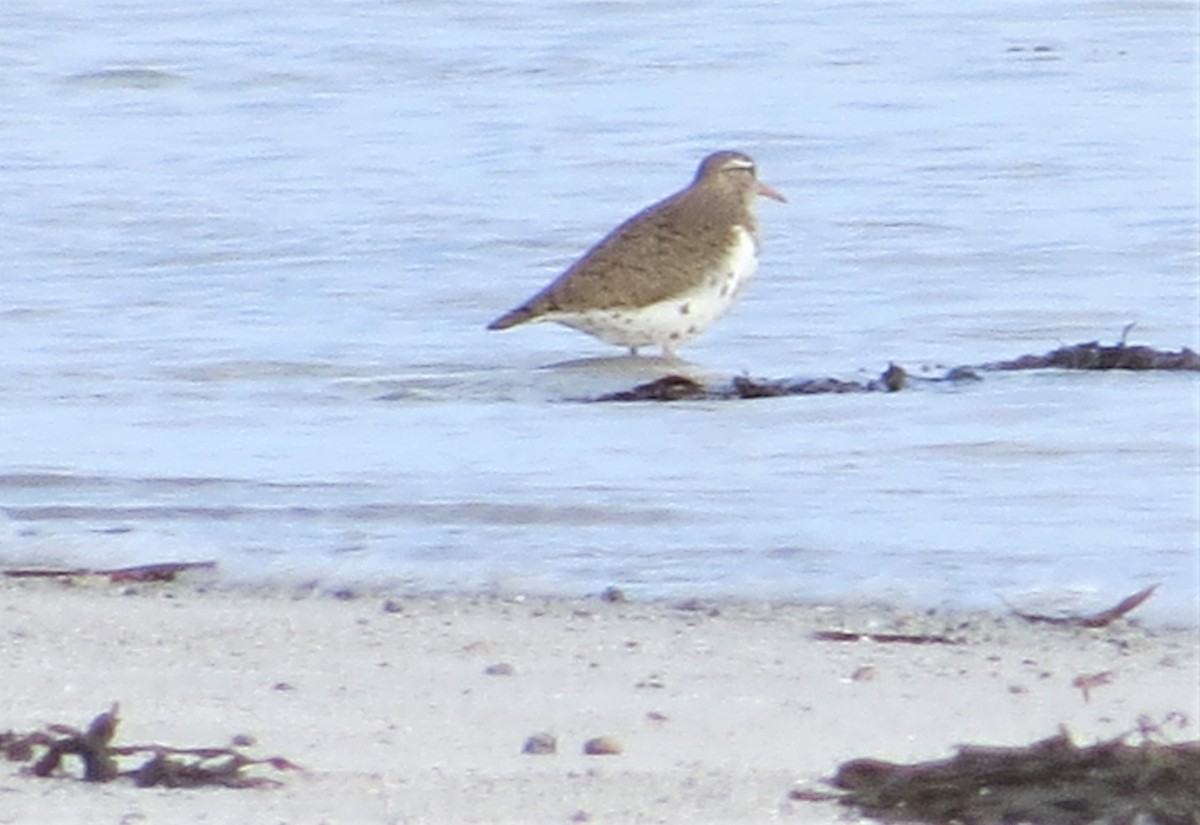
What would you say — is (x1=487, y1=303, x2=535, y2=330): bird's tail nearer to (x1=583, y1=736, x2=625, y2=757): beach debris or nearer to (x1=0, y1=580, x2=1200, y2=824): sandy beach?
(x1=0, y1=580, x2=1200, y2=824): sandy beach

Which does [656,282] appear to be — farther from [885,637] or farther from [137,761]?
[137,761]

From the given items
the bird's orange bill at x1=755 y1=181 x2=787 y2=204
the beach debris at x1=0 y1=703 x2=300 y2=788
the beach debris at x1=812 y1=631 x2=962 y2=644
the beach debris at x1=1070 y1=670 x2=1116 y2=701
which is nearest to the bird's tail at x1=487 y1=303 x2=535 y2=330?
the bird's orange bill at x1=755 y1=181 x2=787 y2=204

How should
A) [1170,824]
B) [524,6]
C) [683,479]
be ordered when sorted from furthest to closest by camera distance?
[524,6] < [683,479] < [1170,824]

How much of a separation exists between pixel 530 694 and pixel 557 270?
5.60 m

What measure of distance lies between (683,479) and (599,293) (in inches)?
82.2

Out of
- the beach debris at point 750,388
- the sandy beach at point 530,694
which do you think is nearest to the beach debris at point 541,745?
the sandy beach at point 530,694

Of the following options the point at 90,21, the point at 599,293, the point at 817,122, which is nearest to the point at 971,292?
the point at 599,293

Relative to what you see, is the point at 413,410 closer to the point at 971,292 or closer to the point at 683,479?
the point at 683,479

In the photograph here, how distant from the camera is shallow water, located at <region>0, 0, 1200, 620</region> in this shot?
5715mm

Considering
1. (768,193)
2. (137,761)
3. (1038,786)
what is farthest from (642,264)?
(1038,786)

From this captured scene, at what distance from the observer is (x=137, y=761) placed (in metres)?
3.88

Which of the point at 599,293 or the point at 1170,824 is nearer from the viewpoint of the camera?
the point at 1170,824

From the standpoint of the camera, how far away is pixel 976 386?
7258 millimetres

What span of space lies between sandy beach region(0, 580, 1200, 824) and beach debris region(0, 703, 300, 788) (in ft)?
0.09
